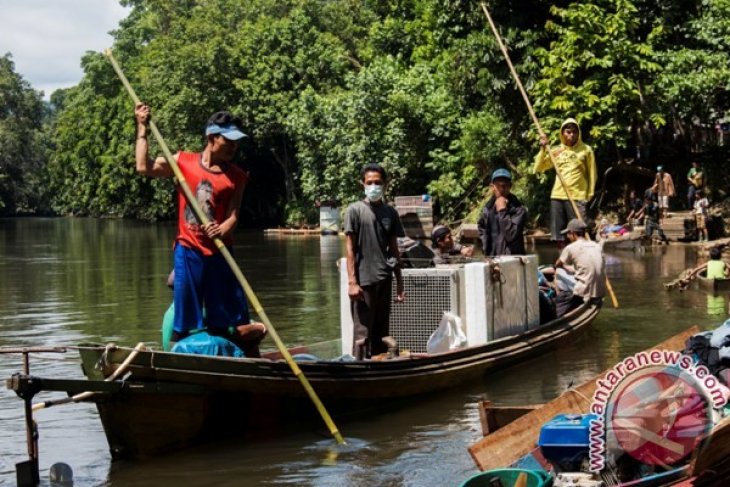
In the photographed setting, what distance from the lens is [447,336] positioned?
32.6 ft

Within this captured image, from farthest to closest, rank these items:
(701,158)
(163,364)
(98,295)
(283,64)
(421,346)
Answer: (283,64) → (701,158) → (98,295) → (421,346) → (163,364)

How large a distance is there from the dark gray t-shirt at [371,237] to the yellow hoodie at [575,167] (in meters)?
4.44

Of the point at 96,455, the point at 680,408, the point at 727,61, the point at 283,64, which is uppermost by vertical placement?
the point at 283,64

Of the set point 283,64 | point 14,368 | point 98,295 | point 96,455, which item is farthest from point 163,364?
point 283,64

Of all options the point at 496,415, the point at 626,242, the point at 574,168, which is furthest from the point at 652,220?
the point at 496,415

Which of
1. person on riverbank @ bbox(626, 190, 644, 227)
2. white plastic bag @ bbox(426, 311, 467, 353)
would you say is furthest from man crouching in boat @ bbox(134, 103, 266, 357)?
person on riverbank @ bbox(626, 190, 644, 227)

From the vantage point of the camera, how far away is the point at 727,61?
24.6 m

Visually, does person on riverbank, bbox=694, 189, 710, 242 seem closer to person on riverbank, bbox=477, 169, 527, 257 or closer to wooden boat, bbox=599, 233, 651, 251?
wooden boat, bbox=599, 233, 651, 251

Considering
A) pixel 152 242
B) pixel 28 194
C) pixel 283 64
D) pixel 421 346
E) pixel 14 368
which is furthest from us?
pixel 28 194

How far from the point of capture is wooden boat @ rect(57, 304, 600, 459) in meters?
6.99

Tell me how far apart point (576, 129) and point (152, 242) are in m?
27.8

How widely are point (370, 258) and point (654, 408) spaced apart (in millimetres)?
4061

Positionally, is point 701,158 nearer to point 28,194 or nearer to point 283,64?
point 283,64

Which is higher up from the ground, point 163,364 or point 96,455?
point 163,364
